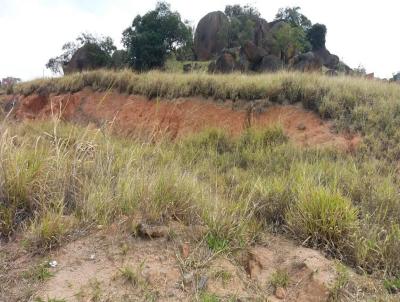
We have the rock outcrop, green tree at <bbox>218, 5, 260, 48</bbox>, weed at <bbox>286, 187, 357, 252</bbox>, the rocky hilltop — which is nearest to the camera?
weed at <bbox>286, 187, 357, 252</bbox>

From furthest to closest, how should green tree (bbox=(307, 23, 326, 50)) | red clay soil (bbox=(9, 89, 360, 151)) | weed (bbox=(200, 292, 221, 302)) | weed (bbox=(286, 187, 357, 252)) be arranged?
green tree (bbox=(307, 23, 326, 50)) → red clay soil (bbox=(9, 89, 360, 151)) → weed (bbox=(286, 187, 357, 252)) → weed (bbox=(200, 292, 221, 302))

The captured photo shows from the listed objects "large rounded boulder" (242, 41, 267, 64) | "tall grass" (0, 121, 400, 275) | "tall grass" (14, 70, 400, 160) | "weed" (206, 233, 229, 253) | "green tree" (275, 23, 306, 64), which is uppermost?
"green tree" (275, 23, 306, 64)

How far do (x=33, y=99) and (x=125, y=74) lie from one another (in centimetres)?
410

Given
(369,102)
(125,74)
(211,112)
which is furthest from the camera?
(125,74)

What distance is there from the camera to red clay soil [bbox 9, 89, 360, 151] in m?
7.24

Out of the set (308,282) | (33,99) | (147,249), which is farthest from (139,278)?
(33,99)

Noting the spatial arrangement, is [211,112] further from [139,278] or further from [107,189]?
[139,278]

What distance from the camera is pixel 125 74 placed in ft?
39.0

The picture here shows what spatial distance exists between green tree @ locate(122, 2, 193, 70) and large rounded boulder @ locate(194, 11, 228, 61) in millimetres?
1892

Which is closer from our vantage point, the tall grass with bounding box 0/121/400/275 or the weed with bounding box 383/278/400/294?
the weed with bounding box 383/278/400/294

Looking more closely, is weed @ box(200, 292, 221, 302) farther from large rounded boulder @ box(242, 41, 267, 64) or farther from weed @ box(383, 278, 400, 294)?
large rounded boulder @ box(242, 41, 267, 64)

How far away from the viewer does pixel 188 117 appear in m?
9.57

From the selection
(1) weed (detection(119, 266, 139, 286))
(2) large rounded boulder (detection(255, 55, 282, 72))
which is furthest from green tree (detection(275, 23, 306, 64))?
(1) weed (detection(119, 266, 139, 286))

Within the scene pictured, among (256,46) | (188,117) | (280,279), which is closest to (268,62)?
(256,46)
